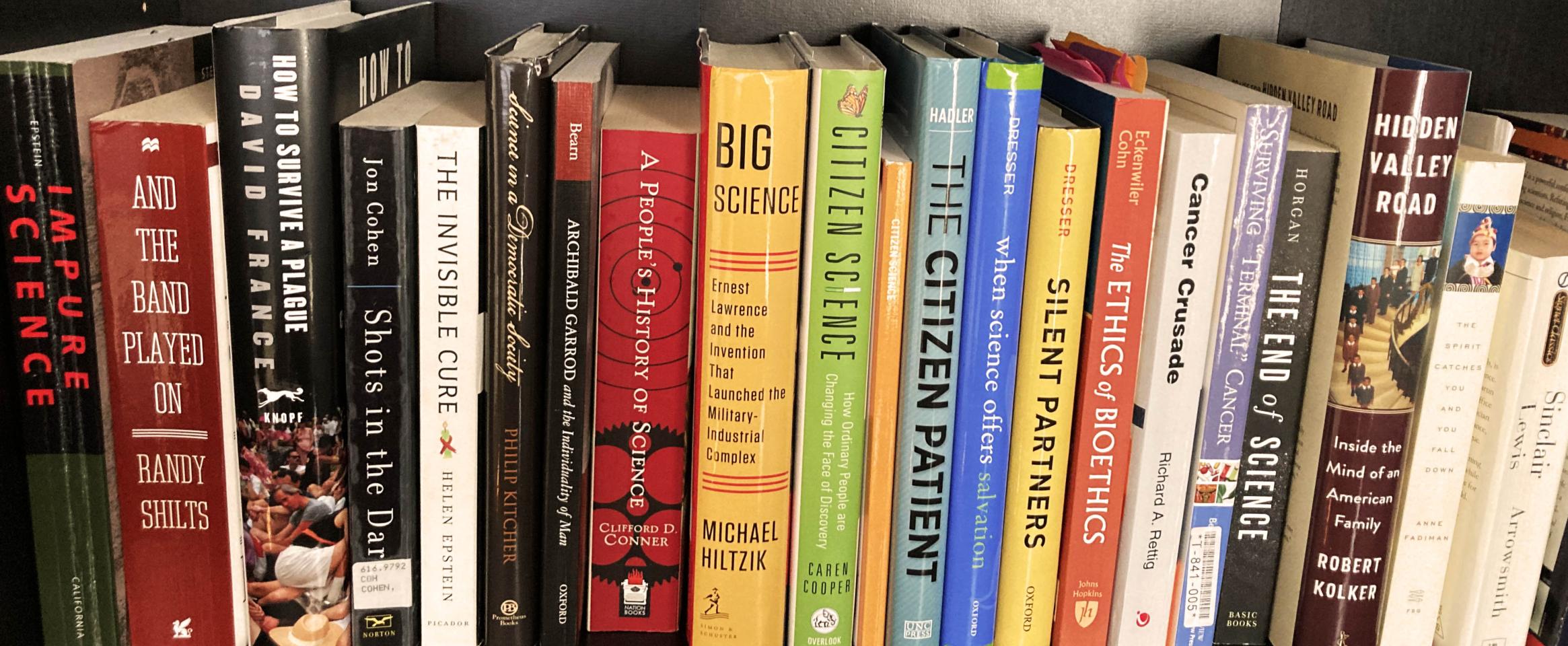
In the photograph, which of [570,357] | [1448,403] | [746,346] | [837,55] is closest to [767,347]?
[746,346]

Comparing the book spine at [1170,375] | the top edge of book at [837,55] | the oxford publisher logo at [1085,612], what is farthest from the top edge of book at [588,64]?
the oxford publisher logo at [1085,612]

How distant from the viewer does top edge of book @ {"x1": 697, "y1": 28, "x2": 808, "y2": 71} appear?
2.33 feet

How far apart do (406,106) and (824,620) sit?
16.9 inches

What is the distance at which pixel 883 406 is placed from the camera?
2.36 ft

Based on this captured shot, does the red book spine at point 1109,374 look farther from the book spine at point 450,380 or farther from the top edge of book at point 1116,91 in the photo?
the book spine at point 450,380

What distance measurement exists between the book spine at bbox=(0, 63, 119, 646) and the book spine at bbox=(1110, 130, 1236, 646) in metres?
0.63

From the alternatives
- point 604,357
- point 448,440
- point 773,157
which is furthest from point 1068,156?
point 448,440

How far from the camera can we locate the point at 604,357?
73 cm

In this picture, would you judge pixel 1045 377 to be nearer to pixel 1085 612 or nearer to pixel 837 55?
pixel 1085 612

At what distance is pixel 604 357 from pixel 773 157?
0.17 meters

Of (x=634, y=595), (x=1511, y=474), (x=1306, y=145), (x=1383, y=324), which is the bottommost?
(x=634, y=595)

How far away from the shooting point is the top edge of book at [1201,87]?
2.38 feet

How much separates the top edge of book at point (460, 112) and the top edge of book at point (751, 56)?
0.15m

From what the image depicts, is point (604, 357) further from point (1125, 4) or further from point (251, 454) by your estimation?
point (1125, 4)
